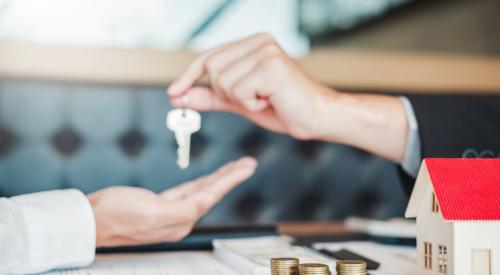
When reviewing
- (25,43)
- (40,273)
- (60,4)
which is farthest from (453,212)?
(60,4)

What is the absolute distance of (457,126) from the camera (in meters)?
0.91

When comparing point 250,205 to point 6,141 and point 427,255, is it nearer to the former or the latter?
point 6,141

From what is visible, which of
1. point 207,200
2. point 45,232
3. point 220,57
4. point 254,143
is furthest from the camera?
point 254,143

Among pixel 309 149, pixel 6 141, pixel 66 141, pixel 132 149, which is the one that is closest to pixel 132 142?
pixel 132 149

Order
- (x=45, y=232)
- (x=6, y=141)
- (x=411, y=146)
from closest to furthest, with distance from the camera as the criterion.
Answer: (x=45, y=232)
(x=411, y=146)
(x=6, y=141)

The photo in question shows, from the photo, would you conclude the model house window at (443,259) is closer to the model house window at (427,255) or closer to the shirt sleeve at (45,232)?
the model house window at (427,255)

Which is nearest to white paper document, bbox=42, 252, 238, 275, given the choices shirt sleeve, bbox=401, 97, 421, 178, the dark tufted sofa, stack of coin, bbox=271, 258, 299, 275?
stack of coin, bbox=271, 258, 299, 275

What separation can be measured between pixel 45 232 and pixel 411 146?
1.87 ft

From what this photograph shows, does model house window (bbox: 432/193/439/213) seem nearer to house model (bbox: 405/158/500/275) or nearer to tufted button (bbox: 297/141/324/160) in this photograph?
house model (bbox: 405/158/500/275)

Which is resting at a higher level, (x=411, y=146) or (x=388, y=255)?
(x=411, y=146)

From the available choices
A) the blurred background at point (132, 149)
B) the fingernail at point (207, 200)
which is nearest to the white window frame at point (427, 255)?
the fingernail at point (207, 200)

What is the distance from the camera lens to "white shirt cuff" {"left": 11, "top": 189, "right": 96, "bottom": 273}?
0.60 meters

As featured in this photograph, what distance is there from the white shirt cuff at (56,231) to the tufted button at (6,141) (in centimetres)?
61

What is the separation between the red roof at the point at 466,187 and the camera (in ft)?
1.46
